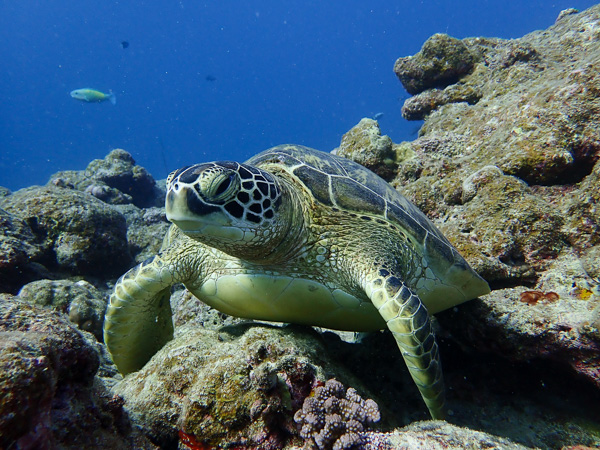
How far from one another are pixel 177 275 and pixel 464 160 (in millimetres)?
3922

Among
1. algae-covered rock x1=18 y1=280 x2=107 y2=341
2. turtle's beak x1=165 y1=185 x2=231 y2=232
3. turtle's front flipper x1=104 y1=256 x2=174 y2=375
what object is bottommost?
turtle's front flipper x1=104 y1=256 x2=174 y2=375

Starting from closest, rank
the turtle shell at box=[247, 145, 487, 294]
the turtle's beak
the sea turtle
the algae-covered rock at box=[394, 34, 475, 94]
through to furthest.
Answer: the turtle's beak → the sea turtle → the turtle shell at box=[247, 145, 487, 294] → the algae-covered rock at box=[394, 34, 475, 94]

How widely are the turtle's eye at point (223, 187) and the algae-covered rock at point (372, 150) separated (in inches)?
142

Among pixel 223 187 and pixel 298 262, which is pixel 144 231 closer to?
pixel 298 262

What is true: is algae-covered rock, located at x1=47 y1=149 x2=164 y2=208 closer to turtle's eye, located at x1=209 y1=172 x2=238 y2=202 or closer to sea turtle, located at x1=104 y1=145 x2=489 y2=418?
sea turtle, located at x1=104 y1=145 x2=489 y2=418

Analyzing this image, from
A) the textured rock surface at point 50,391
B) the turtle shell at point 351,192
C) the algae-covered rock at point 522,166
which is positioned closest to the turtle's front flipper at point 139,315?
the textured rock surface at point 50,391

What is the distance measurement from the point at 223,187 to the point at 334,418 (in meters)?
1.29

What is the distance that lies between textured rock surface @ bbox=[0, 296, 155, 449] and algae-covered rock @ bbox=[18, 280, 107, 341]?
2963mm

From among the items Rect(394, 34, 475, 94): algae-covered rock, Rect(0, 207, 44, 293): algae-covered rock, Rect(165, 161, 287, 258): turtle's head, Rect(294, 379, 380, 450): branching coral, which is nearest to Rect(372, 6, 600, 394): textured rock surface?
Rect(394, 34, 475, 94): algae-covered rock

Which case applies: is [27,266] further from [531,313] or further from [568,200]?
[568,200]

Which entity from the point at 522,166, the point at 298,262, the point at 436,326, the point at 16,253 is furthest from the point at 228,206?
the point at 16,253

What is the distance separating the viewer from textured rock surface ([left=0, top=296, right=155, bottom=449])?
32.9 inches

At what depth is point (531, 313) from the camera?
2336 mm

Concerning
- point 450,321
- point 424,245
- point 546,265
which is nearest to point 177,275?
point 424,245
